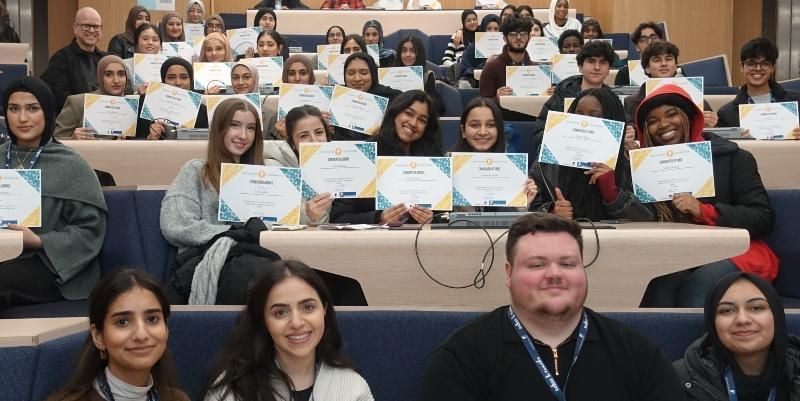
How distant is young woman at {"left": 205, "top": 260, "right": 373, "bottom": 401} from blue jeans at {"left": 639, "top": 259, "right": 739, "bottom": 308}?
5.04 ft

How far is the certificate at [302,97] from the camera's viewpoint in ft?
21.7

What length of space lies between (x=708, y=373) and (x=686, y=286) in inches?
47.1

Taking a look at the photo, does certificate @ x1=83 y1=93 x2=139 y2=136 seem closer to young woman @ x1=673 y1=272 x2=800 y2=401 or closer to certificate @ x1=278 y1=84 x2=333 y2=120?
certificate @ x1=278 y1=84 x2=333 y2=120

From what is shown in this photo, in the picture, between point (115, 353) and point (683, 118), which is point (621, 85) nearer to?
point (683, 118)

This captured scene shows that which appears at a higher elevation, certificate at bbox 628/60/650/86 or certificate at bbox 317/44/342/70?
certificate at bbox 317/44/342/70

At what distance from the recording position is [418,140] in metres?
5.40

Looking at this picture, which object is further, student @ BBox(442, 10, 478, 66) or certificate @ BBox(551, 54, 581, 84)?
student @ BBox(442, 10, 478, 66)

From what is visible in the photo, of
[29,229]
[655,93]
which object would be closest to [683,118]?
[655,93]

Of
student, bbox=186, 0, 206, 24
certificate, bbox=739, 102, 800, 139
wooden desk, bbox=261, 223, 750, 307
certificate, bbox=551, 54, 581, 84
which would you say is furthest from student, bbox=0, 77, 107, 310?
student, bbox=186, 0, 206, 24

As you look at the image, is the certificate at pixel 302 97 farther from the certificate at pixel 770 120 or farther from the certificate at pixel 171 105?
the certificate at pixel 770 120

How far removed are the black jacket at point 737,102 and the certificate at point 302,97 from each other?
2.46 meters

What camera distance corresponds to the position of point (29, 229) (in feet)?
14.3

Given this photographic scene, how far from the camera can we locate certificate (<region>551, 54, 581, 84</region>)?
9.10 meters

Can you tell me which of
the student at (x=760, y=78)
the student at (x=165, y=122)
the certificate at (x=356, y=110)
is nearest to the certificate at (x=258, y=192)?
the certificate at (x=356, y=110)
